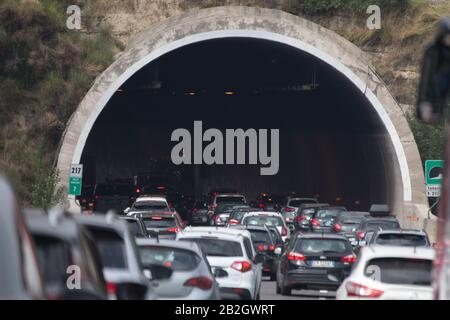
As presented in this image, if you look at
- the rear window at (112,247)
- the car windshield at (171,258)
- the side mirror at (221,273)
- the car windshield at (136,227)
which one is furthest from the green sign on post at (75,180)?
the rear window at (112,247)

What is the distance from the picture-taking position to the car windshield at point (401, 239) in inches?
1227

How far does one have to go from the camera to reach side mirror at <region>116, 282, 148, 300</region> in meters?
13.6

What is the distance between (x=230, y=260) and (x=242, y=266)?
317 mm

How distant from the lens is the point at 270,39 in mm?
52562

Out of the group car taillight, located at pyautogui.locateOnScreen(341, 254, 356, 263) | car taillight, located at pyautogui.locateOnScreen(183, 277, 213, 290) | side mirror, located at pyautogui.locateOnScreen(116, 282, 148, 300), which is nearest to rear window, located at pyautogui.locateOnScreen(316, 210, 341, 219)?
car taillight, located at pyautogui.locateOnScreen(341, 254, 356, 263)

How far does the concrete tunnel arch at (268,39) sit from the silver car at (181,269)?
31.9 metres

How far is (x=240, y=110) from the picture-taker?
71.5 m

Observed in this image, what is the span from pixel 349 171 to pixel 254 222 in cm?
2500

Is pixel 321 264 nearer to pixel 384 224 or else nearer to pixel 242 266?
pixel 242 266

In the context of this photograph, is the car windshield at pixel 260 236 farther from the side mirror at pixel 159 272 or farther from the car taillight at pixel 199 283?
the side mirror at pixel 159 272

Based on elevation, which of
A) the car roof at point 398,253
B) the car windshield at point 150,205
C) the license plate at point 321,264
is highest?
the car windshield at point 150,205

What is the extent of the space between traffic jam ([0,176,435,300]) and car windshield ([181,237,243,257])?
0.02 metres

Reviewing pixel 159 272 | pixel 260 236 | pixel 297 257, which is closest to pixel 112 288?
pixel 159 272

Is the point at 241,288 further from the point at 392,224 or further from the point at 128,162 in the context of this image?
the point at 128,162
